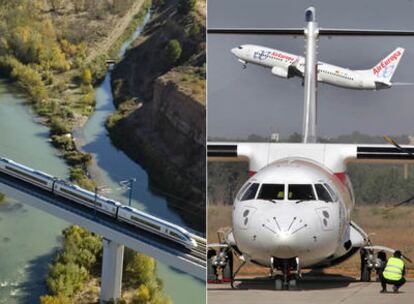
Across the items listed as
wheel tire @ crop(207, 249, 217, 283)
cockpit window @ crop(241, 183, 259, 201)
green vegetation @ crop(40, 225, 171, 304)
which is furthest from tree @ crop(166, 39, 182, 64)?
cockpit window @ crop(241, 183, 259, 201)

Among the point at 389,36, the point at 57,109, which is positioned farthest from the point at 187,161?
the point at 389,36

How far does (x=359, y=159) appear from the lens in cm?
1189

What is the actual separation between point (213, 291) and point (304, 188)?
66.0 inches

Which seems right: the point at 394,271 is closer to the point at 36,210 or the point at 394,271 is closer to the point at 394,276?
the point at 394,276

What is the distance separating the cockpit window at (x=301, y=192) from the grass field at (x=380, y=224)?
607cm

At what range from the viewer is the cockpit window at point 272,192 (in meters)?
8.11

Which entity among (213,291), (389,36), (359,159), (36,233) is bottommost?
(36,233)

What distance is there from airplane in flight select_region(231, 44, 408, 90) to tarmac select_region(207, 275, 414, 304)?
654 inches

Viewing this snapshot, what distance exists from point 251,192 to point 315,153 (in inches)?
87.2

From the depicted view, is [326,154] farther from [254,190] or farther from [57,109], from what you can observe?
[57,109]

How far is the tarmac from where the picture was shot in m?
7.84

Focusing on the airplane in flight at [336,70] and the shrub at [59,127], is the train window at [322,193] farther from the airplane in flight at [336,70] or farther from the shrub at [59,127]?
the shrub at [59,127]

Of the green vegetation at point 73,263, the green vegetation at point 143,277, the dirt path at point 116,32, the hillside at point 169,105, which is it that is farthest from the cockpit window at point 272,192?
the dirt path at point 116,32

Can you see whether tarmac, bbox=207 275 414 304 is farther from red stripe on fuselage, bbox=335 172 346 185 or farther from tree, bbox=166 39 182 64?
tree, bbox=166 39 182 64
